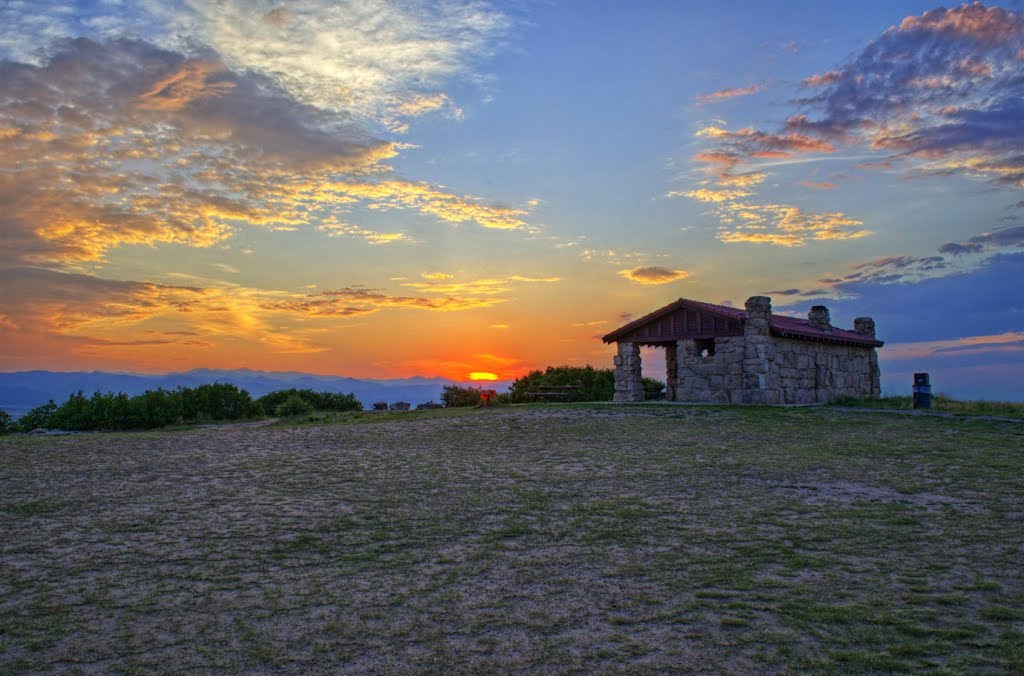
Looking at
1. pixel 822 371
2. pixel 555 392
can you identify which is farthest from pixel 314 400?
pixel 822 371

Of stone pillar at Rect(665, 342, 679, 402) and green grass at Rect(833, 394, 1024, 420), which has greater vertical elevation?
stone pillar at Rect(665, 342, 679, 402)

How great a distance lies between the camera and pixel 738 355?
28.0 m

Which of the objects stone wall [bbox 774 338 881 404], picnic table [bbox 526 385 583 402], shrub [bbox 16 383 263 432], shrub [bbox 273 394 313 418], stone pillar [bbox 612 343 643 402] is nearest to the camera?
shrub [bbox 16 383 263 432]

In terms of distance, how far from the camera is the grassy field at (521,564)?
5.07 metres

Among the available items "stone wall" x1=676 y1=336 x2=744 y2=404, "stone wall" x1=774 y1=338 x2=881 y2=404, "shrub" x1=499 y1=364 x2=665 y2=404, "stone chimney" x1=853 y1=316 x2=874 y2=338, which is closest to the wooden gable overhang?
"stone wall" x1=676 y1=336 x2=744 y2=404

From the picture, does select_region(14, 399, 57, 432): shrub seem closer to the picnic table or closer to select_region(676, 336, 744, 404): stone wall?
the picnic table

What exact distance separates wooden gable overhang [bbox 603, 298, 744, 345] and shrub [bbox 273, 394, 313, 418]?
1416 cm

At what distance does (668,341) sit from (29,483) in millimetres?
23884

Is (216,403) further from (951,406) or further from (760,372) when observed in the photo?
(951,406)

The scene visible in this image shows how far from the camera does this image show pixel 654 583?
640cm

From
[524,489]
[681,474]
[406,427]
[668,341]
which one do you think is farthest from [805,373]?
[524,489]

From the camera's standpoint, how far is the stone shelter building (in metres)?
27.6

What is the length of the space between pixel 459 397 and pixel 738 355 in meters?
15.0

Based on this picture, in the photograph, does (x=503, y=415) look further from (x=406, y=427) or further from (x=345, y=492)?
(x=345, y=492)
